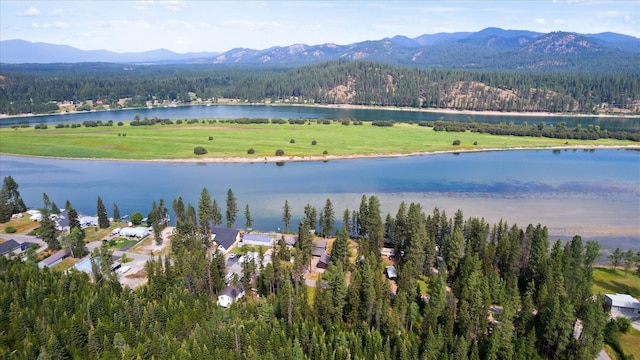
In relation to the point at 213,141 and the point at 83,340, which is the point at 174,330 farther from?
the point at 213,141

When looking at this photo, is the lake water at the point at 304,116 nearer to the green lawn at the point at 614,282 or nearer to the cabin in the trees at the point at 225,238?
the cabin in the trees at the point at 225,238

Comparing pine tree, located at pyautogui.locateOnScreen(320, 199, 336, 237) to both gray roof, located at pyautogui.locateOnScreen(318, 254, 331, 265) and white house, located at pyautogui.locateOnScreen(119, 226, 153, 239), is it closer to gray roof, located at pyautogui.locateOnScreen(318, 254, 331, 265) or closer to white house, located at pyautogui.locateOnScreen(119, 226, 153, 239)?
gray roof, located at pyautogui.locateOnScreen(318, 254, 331, 265)

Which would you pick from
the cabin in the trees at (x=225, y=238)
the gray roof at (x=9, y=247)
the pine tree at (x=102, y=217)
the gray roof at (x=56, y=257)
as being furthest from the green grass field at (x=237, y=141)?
the gray roof at (x=56, y=257)

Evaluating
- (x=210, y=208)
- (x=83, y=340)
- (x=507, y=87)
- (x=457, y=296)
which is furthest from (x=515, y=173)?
(x=507, y=87)

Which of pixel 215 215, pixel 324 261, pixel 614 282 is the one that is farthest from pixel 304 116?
pixel 614 282

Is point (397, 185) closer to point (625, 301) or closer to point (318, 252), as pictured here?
point (318, 252)

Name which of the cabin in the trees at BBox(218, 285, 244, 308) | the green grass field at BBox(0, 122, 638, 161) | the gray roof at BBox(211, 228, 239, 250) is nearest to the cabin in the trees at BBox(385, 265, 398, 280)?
the cabin in the trees at BBox(218, 285, 244, 308)
